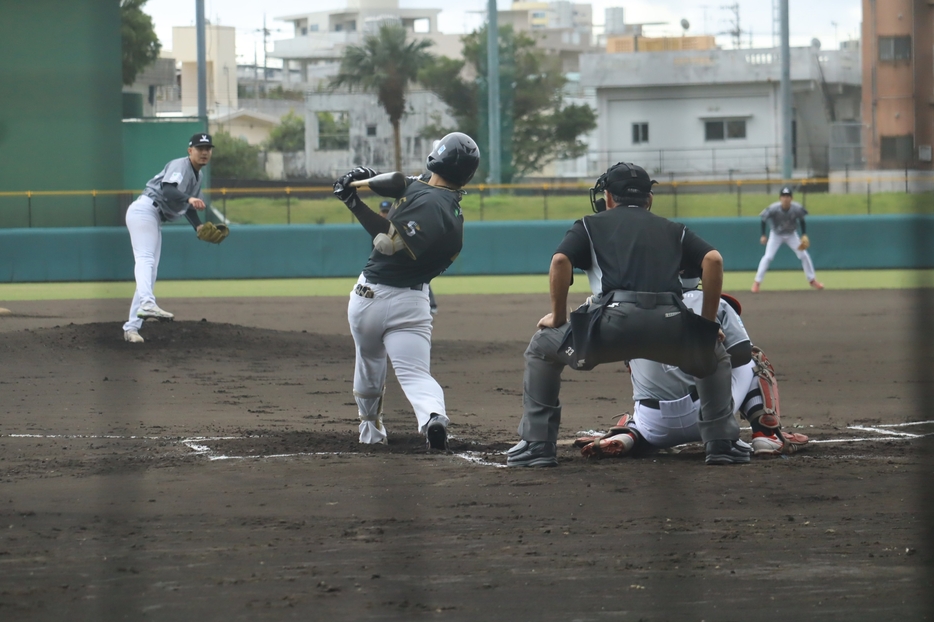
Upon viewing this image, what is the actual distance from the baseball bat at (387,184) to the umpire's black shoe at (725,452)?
1872 mm

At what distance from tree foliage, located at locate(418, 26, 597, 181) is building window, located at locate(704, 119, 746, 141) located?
17572mm

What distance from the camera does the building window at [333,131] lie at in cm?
3244

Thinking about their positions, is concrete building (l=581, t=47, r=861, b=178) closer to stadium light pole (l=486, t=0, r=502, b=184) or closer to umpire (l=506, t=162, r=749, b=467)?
umpire (l=506, t=162, r=749, b=467)

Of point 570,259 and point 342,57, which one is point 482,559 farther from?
point 342,57

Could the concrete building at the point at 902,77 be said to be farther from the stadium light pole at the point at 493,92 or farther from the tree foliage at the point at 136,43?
the stadium light pole at the point at 493,92

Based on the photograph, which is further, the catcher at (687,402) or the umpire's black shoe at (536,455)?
the catcher at (687,402)

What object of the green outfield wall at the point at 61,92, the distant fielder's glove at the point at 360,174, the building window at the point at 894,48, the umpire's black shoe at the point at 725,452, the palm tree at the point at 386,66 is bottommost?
the umpire's black shoe at the point at 725,452

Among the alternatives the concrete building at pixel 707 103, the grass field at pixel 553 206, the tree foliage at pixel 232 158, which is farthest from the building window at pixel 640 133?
the tree foliage at pixel 232 158

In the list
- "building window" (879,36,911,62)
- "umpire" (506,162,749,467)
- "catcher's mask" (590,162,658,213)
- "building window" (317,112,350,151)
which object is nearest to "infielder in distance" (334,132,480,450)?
"umpire" (506,162,749,467)

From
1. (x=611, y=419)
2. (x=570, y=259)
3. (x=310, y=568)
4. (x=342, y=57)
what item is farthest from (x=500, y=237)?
(x=310, y=568)

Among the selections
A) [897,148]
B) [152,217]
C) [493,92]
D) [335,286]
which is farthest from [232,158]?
[897,148]

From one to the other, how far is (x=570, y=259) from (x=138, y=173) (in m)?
21.0

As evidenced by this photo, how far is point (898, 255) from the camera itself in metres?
21.8

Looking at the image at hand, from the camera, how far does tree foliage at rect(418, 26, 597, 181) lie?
91.7 ft
